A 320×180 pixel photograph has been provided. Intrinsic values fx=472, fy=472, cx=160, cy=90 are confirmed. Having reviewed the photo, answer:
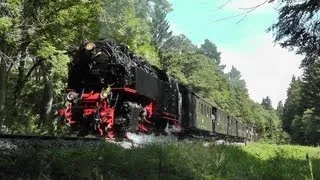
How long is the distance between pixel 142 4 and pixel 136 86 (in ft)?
126

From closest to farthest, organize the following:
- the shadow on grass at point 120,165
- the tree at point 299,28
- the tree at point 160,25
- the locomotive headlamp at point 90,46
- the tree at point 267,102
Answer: the shadow on grass at point 120,165
the tree at point 299,28
the locomotive headlamp at point 90,46
the tree at point 160,25
the tree at point 267,102

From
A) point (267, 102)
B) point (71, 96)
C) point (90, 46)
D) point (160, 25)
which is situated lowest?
point (71, 96)

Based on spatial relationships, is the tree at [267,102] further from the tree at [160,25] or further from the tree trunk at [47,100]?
the tree trunk at [47,100]

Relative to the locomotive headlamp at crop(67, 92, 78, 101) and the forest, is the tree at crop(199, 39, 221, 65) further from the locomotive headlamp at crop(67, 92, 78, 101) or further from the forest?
the locomotive headlamp at crop(67, 92, 78, 101)

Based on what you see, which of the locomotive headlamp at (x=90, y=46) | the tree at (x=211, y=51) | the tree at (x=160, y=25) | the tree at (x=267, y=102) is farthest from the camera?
the tree at (x=211, y=51)

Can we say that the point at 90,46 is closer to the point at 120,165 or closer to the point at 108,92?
the point at 108,92

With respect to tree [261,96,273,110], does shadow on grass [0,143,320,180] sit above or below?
below

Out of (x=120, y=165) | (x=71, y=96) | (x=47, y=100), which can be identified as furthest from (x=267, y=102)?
(x=120, y=165)

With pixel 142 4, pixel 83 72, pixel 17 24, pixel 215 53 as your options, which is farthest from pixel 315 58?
pixel 215 53

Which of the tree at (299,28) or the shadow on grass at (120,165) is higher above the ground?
the tree at (299,28)

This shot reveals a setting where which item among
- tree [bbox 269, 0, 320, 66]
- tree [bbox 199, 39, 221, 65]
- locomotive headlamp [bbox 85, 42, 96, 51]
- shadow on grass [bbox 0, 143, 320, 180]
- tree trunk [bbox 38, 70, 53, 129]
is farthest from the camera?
tree [bbox 199, 39, 221, 65]

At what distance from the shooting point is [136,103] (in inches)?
728

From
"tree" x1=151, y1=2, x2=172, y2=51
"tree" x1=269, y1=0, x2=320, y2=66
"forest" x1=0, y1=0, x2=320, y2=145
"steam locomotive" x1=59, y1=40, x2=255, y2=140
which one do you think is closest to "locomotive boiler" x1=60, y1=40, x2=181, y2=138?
"steam locomotive" x1=59, y1=40, x2=255, y2=140

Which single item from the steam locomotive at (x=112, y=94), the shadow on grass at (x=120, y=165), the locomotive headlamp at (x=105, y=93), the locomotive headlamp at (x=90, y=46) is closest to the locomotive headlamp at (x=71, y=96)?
the steam locomotive at (x=112, y=94)
